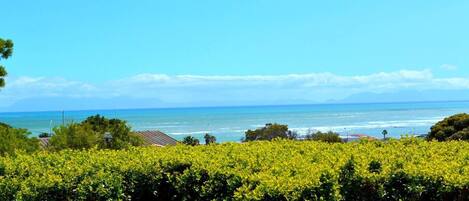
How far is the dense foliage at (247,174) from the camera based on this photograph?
5.45 meters

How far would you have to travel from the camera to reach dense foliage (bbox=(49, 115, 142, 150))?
68.6 ft

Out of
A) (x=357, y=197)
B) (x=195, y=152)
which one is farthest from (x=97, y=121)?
(x=357, y=197)

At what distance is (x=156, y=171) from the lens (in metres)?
6.63

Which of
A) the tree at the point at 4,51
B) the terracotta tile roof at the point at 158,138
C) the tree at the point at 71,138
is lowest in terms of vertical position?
the terracotta tile roof at the point at 158,138

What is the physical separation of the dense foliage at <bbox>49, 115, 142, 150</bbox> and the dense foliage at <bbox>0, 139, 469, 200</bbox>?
8.60m

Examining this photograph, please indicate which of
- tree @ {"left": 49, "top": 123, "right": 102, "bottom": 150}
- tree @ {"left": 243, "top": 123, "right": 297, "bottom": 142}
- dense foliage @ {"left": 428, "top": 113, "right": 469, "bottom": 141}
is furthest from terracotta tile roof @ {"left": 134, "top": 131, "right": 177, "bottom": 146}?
tree @ {"left": 49, "top": 123, "right": 102, "bottom": 150}

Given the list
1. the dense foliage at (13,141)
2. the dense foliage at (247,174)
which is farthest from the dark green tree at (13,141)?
the dense foliage at (247,174)

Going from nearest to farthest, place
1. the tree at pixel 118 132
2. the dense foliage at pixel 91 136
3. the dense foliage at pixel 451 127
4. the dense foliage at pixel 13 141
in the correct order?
the dense foliage at pixel 13 141
the dense foliage at pixel 91 136
the tree at pixel 118 132
the dense foliage at pixel 451 127

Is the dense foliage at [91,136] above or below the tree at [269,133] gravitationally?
above

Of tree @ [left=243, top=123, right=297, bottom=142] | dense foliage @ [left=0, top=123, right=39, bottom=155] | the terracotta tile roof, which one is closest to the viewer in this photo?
dense foliage @ [left=0, top=123, right=39, bottom=155]

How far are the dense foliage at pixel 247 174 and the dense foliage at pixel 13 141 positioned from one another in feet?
12.5

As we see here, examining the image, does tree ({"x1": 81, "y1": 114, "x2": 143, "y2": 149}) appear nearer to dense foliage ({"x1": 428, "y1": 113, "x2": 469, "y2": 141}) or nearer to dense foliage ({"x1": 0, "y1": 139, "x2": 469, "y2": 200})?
dense foliage ({"x1": 428, "y1": 113, "x2": 469, "y2": 141})

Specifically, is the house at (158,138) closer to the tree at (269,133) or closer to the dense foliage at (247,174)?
the tree at (269,133)

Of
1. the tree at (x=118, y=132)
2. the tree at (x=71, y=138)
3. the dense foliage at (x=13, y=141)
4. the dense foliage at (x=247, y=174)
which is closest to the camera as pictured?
the dense foliage at (x=247, y=174)
